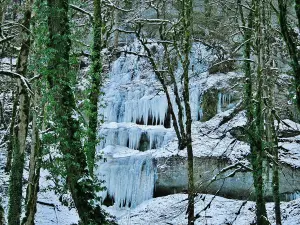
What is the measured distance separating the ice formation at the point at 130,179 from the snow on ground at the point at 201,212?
369mm

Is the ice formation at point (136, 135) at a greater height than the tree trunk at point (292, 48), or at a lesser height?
lesser

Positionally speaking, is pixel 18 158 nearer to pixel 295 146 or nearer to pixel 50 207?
pixel 50 207

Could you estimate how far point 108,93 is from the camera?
2025cm

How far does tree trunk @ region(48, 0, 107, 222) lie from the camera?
18.9ft

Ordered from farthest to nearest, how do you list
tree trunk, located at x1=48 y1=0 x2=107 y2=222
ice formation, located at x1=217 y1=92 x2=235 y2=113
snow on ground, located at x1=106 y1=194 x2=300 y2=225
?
ice formation, located at x1=217 y1=92 x2=235 y2=113
snow on ground, located at x1=106 y1=194 x2=300 y2=225
tree trunk, located at x1=48 y1=0 x2=107 y2=222

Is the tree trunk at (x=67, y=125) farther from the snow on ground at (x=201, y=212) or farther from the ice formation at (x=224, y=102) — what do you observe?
the ice formation at (x=224, y=102)

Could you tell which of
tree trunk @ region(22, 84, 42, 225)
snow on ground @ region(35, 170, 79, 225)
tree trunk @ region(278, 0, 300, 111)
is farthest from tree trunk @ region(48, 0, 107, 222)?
snow on ground @ region(35, 170, 79, 225)

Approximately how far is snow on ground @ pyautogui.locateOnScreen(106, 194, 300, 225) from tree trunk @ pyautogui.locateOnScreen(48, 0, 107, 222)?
6.86 metres

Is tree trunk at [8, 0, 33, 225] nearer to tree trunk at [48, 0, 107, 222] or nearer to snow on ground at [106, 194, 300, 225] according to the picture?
tree trunk at [48, 0, 107, 222]

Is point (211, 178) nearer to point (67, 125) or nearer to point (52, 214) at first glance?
point (52, 214)

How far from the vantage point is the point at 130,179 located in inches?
629

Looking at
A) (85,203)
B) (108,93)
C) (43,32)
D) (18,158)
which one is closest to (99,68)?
(18,158)

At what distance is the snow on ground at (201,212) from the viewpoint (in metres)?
12.4

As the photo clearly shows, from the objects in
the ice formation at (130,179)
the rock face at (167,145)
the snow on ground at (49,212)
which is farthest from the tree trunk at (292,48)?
the ice formation at (130,179)
